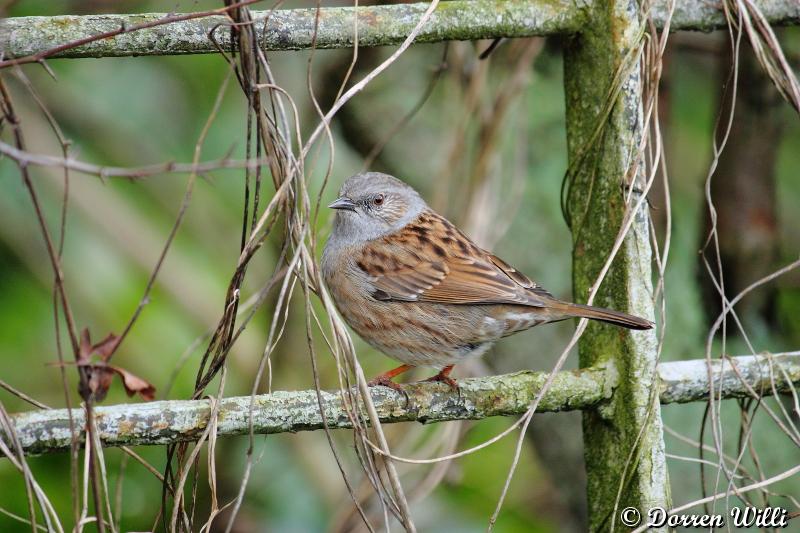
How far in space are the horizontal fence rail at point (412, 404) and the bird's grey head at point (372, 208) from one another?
3.73ft

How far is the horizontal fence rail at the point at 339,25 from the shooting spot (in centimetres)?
236

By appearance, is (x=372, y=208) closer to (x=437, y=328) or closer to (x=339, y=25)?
(x=437, y=328)

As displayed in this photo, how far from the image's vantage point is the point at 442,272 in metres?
3.48

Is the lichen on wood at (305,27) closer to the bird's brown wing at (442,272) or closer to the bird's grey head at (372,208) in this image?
the bird's brown wing at (442,272)

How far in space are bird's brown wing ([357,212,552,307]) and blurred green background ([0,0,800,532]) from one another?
0.40m

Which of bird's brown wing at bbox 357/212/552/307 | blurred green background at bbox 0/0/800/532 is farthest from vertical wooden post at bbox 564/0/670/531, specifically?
blurred green background at bbox 0/0/800/532

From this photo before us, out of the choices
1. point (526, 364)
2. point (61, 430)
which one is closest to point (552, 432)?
point (526, 364)

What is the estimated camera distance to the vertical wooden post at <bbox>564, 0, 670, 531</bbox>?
2574 mm

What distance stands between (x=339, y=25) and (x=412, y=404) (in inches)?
42.5

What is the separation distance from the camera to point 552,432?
169 inches

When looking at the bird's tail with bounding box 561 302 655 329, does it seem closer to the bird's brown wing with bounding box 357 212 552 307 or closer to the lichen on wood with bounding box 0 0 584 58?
the bird's brown wing with bounding box 357 212 552 307

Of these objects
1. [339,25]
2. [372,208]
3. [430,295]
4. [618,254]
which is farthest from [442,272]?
[339,25]

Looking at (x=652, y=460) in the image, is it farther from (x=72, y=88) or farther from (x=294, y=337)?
(x=72, y=88)

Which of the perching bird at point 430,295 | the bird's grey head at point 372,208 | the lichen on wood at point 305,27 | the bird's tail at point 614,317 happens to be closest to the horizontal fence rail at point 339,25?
the lichen on wood at point 305,27
